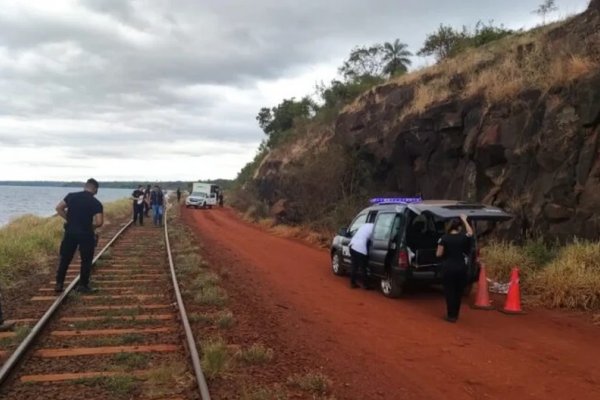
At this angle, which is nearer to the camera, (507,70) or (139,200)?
(507,70)

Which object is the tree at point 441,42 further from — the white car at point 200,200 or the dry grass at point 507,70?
the white car at point 200,200

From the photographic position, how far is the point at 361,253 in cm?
1223

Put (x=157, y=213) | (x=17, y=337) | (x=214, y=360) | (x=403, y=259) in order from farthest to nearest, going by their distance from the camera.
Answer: (x=157, y=213)
(x=403, y=259)
(x=17, y=337)
(x=214, y=360)

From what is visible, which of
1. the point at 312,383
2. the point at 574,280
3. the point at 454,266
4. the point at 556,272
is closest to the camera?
the point at 312,383

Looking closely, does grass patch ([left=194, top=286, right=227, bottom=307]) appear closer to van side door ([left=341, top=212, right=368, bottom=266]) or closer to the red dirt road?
the red dirt road

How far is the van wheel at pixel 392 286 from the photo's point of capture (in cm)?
1117

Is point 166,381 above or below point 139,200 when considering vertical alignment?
below

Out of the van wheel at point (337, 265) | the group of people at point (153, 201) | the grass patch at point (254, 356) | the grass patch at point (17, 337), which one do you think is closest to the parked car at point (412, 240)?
the van wheel at point (337, 265)

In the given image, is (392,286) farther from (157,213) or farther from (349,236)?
(157,213)

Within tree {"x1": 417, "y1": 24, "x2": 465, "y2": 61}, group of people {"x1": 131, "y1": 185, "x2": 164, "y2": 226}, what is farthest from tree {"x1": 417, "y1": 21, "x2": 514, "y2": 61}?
group of people {"x1": 131, "y1": 185, "x2": 164, "y2": 226}

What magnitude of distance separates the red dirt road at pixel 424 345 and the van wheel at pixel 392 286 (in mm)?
160

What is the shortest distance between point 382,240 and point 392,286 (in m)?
0.92

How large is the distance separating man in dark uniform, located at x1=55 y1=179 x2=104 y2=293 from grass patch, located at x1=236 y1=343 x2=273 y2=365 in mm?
4705

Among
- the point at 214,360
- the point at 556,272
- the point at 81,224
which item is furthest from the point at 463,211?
the point at 81,224
